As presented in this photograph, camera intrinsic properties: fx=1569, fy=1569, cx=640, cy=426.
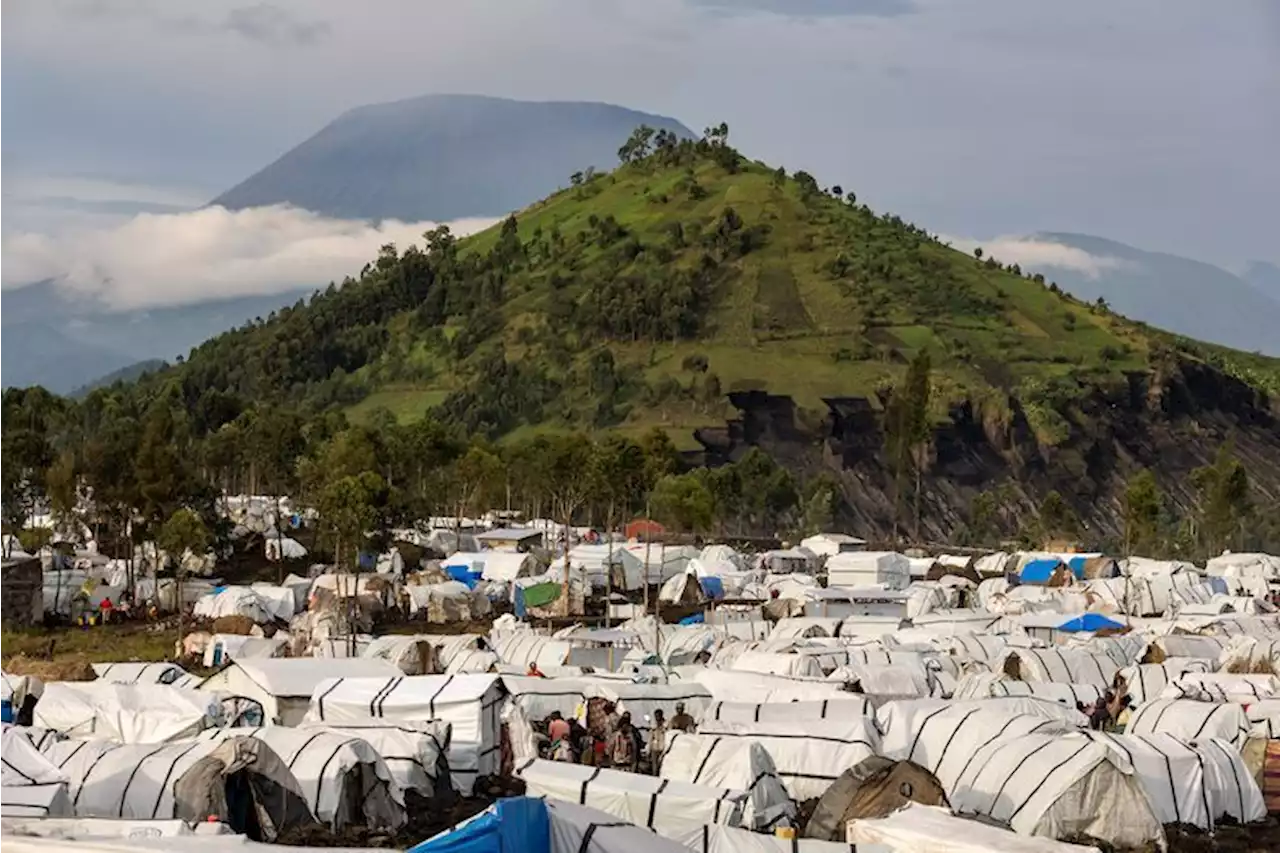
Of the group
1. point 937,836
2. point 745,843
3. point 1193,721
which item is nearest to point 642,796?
point 745,843

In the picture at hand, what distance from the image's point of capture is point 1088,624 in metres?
42.0

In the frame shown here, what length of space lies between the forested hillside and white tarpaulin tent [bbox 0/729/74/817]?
60996 mm

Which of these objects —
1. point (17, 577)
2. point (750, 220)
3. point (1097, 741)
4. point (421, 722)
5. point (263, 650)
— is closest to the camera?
point (1097, 741)

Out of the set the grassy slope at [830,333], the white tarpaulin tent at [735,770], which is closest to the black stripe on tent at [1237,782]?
the white tarpaulin tent at [735,770]

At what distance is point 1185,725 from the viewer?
80.0 feet

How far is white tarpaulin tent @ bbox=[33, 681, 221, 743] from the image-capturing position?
2364 centimetres

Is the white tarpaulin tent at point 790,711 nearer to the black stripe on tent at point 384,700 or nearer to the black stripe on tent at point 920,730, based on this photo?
the black stripe on tent at point 920,730

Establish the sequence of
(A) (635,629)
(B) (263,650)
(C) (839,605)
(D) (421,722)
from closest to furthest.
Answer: (D) (421,722) → (B) (263,650) → (A) (635,629) → (C) (839,605)

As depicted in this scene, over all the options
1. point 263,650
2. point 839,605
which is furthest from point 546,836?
point 839,605

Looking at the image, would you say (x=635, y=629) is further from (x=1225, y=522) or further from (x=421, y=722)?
(x=1225, y=522)

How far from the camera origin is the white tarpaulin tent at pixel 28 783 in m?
18.3

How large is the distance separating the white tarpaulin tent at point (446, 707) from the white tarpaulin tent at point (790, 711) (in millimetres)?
3427

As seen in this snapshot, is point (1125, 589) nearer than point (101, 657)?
No

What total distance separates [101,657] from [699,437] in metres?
97.7
